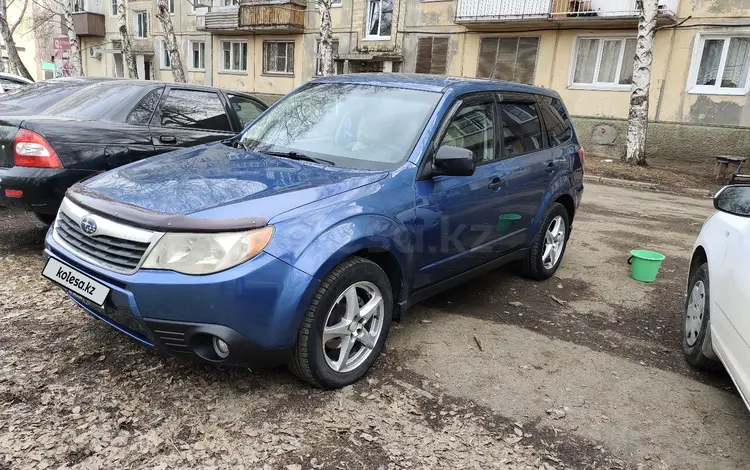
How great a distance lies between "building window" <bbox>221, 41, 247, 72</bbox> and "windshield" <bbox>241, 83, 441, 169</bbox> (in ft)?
82.3

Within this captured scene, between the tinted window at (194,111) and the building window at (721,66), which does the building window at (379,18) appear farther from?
the tinted window at (194,111)

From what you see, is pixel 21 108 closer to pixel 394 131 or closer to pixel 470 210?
pixel 394 131

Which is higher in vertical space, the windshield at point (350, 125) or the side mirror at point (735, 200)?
the windshield at point (350, 125)

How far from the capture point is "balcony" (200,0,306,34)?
24.3 m

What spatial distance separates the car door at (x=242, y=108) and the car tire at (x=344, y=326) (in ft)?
12.9

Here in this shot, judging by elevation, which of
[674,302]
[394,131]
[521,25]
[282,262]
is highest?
[521,25]

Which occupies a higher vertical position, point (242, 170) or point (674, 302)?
point (242, 170)

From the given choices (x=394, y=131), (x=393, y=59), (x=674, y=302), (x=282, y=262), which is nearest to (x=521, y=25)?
(x=393, y=59)

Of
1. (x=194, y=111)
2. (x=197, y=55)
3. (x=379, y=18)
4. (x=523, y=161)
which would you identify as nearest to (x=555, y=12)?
(x=379, y=18)

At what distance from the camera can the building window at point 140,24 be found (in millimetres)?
31031

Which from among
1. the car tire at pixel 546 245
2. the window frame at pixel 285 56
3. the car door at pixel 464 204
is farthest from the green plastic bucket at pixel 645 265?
the window frame at pixel 285 56

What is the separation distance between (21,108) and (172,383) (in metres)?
3.69

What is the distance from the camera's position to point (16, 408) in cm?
261

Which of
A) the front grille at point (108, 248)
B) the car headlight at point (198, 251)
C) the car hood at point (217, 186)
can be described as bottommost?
the front grille at point (108, 248)
